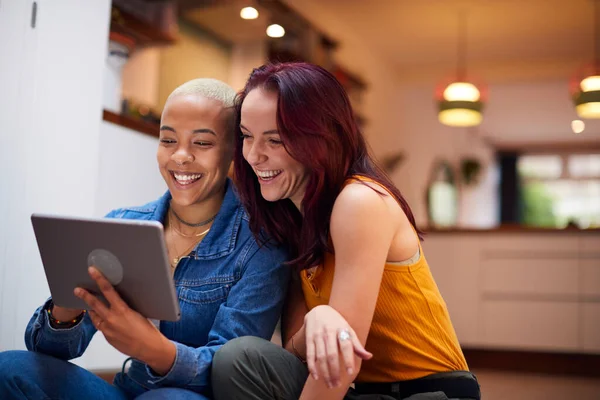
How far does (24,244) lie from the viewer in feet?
6.19

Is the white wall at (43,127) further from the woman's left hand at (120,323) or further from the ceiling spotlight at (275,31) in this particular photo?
the ceiling spotlight at (275,31)

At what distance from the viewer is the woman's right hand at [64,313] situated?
123 cm

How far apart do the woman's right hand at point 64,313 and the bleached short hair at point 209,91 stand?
18.4 inches

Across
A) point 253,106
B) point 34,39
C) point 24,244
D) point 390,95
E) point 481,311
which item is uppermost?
point 390,95

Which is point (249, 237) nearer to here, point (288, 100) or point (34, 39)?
point (288, 100)

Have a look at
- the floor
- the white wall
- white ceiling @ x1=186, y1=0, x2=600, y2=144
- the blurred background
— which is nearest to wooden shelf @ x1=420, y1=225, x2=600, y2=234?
the blurred background

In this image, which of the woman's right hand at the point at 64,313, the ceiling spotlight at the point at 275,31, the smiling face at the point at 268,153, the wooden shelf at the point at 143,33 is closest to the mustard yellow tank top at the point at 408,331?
the smiling face at the point at 268,153

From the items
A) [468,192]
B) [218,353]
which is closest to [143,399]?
[218,353]

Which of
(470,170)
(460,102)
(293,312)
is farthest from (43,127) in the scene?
(470,170)

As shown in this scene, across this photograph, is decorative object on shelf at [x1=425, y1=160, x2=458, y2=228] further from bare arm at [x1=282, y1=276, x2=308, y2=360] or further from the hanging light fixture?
bare arm at [x1=282, y1=276, x2=308, y2=360]

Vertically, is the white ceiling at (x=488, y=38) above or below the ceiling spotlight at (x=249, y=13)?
above

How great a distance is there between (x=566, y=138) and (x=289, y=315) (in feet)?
32.3

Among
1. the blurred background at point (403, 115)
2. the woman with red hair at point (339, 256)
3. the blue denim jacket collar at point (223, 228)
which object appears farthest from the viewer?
the blurred background at point (403, 115)

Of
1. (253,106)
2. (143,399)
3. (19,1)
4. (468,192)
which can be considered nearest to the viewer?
(143,399)
